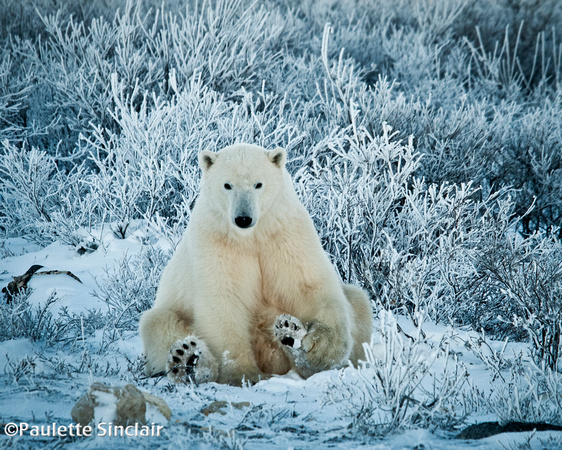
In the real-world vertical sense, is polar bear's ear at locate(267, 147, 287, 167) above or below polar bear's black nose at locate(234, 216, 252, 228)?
above

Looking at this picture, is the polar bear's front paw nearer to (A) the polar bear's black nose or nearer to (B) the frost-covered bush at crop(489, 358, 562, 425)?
(A) the polar bear's black nose

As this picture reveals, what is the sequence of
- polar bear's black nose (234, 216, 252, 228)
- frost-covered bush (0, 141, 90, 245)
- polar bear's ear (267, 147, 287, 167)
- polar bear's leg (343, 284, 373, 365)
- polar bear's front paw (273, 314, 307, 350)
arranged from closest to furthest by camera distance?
polar bear's front paw (273, 314, 307, 350), polar bear's black nose (234, 216, 252, 228), polar bear's ear (267, 147, 287, 167), polar bear's leg (343, 284, 373, 365), frost-covered bush (0, 141, 90, 245)

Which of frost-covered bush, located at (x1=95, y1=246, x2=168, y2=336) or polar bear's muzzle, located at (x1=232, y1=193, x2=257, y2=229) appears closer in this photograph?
polar bear's muzzle, located at (x1=232, y1=193, x2=257, y2=229)

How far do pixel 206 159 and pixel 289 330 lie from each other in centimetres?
103

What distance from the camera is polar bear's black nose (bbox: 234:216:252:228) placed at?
8.96 feet

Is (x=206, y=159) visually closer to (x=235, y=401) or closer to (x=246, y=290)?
(x=246, y=290)

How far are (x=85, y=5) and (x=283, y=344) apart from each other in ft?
37.2

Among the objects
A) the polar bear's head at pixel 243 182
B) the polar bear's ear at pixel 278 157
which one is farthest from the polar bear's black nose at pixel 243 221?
the polar bear's ear at pixel 278 157

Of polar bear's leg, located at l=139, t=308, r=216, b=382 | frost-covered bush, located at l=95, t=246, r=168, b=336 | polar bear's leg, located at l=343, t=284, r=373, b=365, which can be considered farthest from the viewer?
frost-covered bush, located at l=95, t=246, r=168, b=336

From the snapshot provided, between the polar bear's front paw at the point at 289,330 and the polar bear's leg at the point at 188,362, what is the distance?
0.37 m

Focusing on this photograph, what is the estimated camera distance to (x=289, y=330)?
8.57ft

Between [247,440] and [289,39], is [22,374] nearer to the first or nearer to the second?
[247,440]

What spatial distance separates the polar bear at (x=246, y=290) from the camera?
276 cm

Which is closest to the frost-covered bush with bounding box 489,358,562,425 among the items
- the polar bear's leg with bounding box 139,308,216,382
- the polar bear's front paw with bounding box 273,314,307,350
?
the polar bear's front paw with bounding box 273,314,307,350
